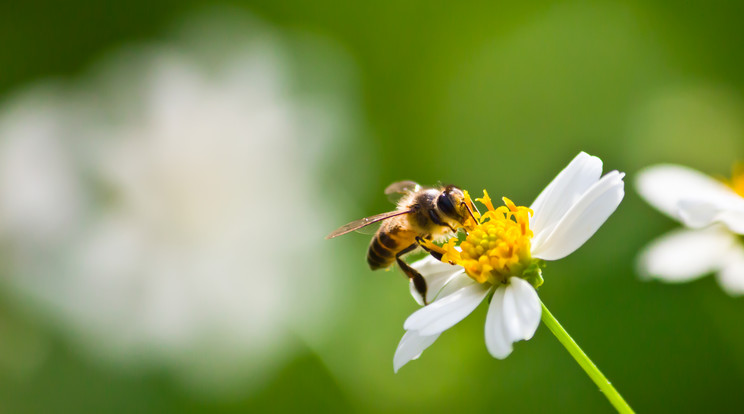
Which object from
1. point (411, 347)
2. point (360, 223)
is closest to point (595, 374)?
point (411, 347)

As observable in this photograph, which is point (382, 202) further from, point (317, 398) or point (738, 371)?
point (738, 371)

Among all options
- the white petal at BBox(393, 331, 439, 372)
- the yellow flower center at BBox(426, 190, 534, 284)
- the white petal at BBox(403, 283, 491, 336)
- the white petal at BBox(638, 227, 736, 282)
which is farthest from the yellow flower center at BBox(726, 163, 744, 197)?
the white petal at BBox(393, 331, 439, 372)

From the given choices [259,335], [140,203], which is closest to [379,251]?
[259,335]

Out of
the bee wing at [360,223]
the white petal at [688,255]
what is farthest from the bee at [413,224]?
the white petal at [688,255]

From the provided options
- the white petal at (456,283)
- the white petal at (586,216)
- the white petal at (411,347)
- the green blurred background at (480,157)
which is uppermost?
the white petal at (586,216)

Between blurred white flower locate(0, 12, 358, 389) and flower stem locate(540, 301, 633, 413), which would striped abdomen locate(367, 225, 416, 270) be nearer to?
flower stem locate(540, 301, 633, 413)

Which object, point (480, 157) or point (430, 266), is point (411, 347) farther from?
point (480, 157)

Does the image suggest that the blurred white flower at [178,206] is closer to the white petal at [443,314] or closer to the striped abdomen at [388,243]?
the striped abdomen at [388,243]
